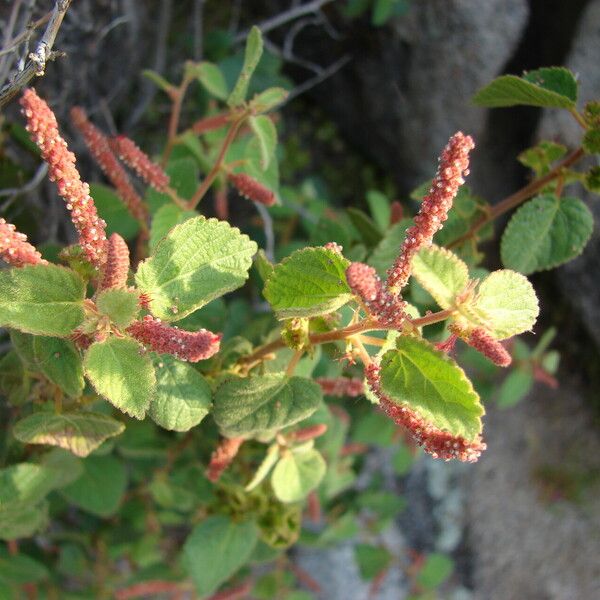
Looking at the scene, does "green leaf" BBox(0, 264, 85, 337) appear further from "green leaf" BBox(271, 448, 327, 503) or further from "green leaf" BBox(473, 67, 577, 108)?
"green leaf" BBox(473, 67, 577, 108)

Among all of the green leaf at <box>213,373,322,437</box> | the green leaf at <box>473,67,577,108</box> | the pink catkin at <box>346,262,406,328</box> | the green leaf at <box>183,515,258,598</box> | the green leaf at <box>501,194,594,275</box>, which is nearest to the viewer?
the pink catkin at <box>346,262,406,328</box>

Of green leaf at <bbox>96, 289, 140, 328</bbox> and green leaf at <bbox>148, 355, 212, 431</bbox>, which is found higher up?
green leaf at <bbox>96, 289, 140, 328</bbox>

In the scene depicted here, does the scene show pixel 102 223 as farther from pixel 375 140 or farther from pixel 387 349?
pixel 375 140

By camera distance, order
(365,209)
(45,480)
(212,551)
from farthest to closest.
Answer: (365,209) < (212,551) < (45,480)

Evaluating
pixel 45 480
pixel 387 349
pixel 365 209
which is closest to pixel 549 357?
pixel 365 209

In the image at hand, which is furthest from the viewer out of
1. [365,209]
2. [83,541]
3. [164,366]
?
[365,209]

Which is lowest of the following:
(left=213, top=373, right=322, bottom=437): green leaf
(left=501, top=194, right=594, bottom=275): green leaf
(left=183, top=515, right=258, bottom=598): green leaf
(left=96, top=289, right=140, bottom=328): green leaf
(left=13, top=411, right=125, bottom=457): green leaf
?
(left=183, top=515, right=258, bottom=598): green leaf

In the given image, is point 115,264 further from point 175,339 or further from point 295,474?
point 295,474

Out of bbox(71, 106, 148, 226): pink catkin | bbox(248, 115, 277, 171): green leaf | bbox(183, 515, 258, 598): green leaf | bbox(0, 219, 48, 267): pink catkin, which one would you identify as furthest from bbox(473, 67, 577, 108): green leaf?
bbox(183, 515, 258, 598): green leaf
